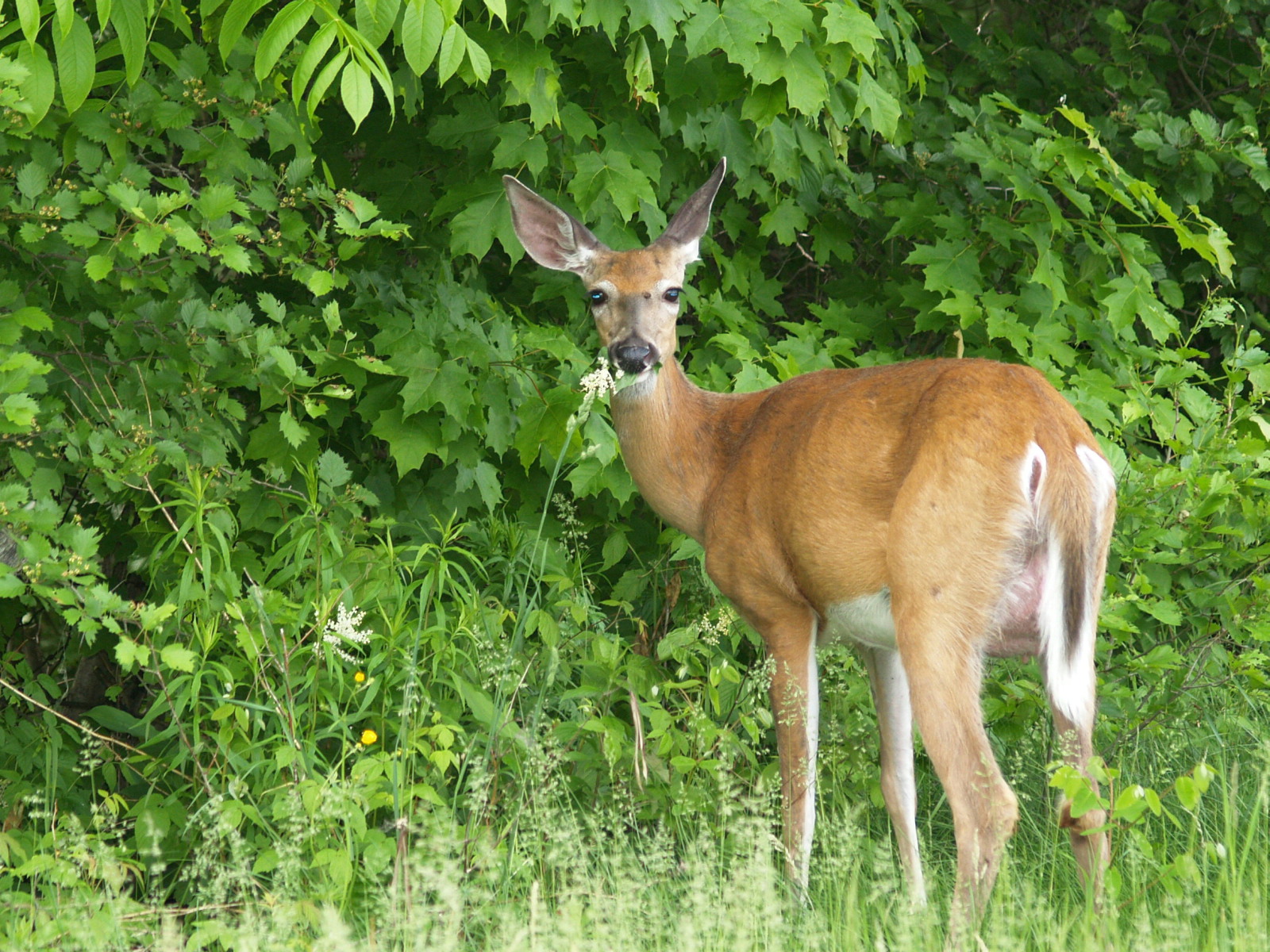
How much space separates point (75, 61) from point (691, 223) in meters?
2.16

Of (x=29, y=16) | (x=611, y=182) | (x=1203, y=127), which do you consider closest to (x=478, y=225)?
(x=611, y=182)

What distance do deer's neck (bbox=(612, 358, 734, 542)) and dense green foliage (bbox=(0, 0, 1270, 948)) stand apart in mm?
147

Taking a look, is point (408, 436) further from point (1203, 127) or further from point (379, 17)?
point (1203, 127)

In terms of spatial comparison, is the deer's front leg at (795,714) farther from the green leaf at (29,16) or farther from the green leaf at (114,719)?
the green leaf at (29,16)

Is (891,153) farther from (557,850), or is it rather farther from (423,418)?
(557,850)

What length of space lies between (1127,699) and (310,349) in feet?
8.94

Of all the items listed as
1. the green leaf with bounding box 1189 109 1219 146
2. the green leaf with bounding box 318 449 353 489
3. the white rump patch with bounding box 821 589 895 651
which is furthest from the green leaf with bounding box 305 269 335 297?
the green leaf with bounding box 1189 109 1219 146

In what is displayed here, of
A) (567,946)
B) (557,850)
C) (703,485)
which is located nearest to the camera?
(567,946)

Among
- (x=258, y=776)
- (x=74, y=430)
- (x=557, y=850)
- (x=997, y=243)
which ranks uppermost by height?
(x=997, y=243)

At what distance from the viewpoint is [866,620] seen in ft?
12.3

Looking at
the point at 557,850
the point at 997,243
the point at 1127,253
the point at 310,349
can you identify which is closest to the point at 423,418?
the point at 310,349

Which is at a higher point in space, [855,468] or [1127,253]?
[1127,253]

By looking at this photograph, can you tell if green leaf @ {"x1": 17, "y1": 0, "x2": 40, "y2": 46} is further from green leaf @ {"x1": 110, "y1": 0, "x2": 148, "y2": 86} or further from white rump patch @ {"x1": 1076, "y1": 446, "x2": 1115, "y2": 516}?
white rump patch @ {"x1": 1076, "y1": 446, "x2": 1115, "y2": 516}

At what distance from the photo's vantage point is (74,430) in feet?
12.3
